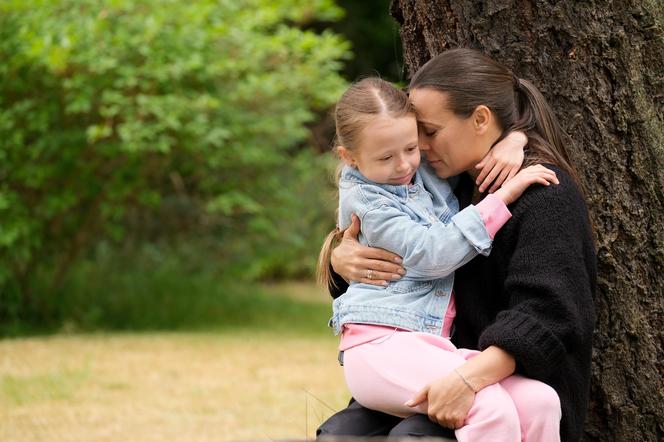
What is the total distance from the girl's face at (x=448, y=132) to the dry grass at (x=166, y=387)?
227 cm

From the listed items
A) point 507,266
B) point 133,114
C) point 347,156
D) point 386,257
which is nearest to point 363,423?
point 386,257

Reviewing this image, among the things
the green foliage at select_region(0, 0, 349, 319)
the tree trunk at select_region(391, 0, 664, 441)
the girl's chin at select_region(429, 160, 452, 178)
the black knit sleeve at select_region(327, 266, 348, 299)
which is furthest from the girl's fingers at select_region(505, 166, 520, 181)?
the green foliage at select_region(0, 0, 349, 319)

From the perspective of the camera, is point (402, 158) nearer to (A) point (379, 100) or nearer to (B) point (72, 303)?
(A) point (379, 100)

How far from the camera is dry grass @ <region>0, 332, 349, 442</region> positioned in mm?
5594

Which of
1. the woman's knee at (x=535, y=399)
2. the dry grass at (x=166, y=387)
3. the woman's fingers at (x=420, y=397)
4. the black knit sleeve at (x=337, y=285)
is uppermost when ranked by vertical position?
the black knit sleeve at (x=337, y=285)

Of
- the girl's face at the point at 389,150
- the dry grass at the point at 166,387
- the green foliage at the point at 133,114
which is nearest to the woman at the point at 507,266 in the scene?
the girl's face at the point at 389,150

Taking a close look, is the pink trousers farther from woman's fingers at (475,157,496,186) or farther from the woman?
woman's fingers at (475,157,496,186)

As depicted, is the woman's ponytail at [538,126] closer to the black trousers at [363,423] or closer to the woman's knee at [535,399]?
the woman's knee at [535,399]

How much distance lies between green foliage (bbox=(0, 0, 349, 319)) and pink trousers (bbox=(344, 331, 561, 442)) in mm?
5559

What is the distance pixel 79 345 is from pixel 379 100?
6.04m

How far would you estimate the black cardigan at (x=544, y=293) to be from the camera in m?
2.61

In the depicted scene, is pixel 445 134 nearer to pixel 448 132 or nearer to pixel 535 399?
pixel 448 132

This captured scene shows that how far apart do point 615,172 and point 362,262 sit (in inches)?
34.9

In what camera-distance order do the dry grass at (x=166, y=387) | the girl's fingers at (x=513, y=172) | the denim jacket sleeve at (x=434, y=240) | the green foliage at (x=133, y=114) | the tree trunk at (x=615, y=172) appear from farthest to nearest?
the green foliage at (x=133, y=114) < the dry grass at (x=166, y=387) < the tree trunk at (x=615, y=172) < the girl's fingers at (x=513, y=172) < the denim jacket sleeve at (x=434, y=240)
